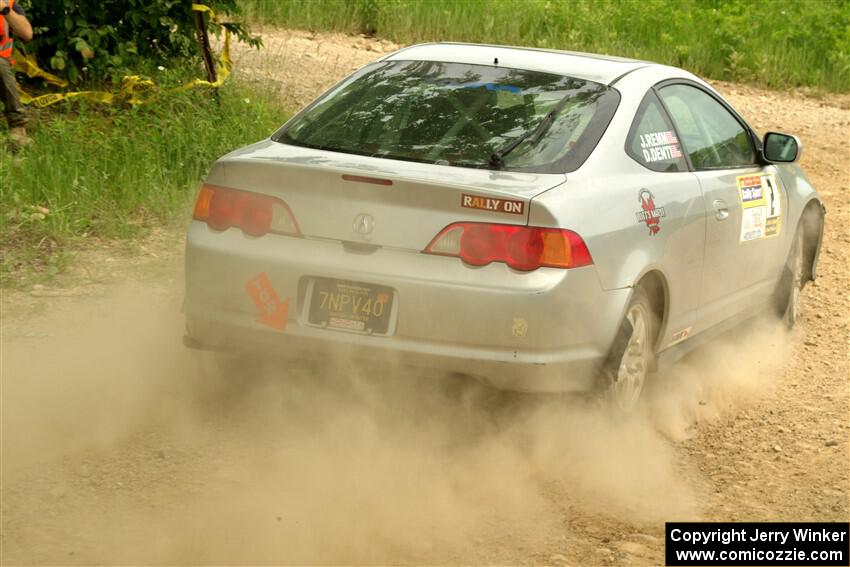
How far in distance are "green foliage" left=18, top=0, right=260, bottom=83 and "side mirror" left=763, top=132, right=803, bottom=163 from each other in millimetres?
4869

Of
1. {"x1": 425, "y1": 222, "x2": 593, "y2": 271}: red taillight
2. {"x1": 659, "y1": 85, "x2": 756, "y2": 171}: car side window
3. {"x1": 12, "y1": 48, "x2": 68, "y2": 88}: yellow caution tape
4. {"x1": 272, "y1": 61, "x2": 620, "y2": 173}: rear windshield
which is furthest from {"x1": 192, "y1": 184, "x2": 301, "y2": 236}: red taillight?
{"x1": 12, "y1": 48, "x2": 68, "y2": 88}: yellow caution tape

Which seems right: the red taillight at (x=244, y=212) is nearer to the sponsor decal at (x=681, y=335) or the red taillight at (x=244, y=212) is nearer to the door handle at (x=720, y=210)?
the sponsor decal at (x=681, y=335)

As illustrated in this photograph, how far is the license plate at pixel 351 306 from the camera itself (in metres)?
4.79

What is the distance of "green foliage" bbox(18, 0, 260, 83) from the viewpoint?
31.1ft

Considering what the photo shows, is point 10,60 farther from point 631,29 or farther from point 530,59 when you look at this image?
point 631,29

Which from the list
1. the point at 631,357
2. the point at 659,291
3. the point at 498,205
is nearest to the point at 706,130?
the point at 659,291

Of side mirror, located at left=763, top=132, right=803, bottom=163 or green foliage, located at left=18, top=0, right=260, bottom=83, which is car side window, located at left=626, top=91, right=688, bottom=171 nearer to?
side mirror, located at left=763, top=132, right=803, bottom=163

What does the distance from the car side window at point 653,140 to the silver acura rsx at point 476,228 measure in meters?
0.01

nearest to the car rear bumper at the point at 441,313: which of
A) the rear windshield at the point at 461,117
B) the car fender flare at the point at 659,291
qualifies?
the car fender flare at the point at 659,291

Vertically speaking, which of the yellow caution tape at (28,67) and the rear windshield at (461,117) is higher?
the rear windshield at (461,117)

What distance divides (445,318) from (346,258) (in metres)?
0.45

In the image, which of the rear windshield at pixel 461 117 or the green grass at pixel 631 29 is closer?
the rear windshield at pixel 461 117

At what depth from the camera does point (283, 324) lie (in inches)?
193

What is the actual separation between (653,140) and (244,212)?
189 centimetres
